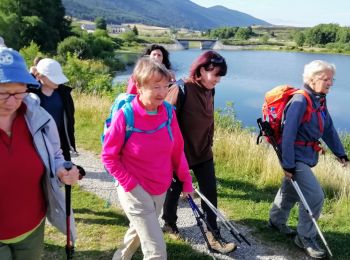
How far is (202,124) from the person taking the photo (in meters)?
3.73

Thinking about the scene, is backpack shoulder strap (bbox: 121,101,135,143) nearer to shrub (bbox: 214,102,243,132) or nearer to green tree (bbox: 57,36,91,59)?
shrub (bbox: 214,102,243,132)

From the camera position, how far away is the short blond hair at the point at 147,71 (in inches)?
103

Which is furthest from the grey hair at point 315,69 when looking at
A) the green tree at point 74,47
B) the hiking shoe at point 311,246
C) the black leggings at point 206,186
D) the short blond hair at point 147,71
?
the green tree at point 74,47

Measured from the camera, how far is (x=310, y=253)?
3822mm

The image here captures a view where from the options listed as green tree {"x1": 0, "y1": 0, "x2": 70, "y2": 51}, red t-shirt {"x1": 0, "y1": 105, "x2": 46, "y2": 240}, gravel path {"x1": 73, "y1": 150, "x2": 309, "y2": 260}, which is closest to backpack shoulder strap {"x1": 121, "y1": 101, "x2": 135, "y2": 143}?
red t-shirt {"x1": 0, "y1": 105, "x2": 46, "y2": 240}

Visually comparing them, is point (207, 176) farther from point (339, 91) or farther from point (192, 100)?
point (339, 91)

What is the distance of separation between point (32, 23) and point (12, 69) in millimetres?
49523

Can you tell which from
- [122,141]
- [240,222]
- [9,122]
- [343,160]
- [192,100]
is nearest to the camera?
[9,122]

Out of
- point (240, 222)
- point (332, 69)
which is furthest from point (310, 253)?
point (332, 69)

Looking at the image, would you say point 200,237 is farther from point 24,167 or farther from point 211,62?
point 24,167

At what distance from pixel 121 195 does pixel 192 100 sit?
1.21 metres

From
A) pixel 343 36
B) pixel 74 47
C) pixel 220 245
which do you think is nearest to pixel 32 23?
pixel 74 47

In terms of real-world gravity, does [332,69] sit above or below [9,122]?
above

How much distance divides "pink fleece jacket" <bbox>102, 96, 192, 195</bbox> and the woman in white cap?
4.59 ft
